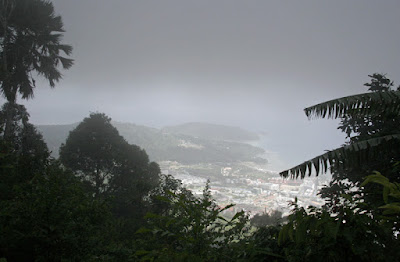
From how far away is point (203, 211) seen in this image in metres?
2.81

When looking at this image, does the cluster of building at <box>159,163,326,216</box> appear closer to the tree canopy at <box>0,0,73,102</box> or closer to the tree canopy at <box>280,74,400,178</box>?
the tree canopy at <box>0,0,73,102</box>

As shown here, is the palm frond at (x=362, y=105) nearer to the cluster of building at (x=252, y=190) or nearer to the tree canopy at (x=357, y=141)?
the tree canopy at (x=357, y=141)

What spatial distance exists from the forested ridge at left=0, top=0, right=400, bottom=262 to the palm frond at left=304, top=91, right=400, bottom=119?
0.02 meters

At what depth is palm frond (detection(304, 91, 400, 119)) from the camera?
4373 mm

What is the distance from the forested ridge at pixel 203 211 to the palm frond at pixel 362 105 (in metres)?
0.02

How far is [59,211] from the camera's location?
423cm

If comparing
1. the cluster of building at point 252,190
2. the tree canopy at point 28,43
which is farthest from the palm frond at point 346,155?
the cluster of building at point 252,190

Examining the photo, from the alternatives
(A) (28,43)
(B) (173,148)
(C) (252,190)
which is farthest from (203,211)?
(B) (173,148)

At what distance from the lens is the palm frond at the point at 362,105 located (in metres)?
4.37

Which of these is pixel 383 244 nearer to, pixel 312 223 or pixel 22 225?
pixel 312 223

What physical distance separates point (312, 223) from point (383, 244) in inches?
22.5

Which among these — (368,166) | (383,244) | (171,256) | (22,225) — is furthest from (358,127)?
(22,225)

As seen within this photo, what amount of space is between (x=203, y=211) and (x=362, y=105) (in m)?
3.77

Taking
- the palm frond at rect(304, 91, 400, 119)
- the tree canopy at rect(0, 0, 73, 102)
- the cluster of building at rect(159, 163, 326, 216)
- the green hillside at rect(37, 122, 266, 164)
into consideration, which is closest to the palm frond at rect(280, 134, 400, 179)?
the palm frond at rect(304, 91, 400, 119)
